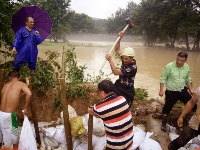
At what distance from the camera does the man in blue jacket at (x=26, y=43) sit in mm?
3607

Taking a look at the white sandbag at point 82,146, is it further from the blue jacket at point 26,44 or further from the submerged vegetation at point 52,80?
the blue jacket at point 26,44

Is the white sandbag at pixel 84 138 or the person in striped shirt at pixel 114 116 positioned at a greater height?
the person in striped shirt at pixel 114 116

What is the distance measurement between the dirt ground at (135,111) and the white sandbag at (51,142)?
86 centimetres

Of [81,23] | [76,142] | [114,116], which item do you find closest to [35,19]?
[76,142]

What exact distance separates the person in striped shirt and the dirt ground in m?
1.71

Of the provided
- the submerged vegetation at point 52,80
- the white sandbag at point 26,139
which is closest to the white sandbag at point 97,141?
the white sandbag at point 26,139

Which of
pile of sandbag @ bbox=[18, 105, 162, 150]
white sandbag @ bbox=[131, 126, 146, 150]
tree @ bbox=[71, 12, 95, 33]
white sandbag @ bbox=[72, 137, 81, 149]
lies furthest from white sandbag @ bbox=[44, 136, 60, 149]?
tree @ bbox=[71, 12, 95, 33]

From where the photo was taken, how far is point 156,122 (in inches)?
156

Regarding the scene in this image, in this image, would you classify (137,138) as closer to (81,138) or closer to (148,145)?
(148,145)

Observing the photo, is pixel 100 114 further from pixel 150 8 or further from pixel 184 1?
pixel 150 8

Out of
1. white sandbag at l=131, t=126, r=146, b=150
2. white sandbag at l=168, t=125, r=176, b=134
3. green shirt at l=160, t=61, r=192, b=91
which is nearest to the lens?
white sandbag at l=131, t=126, r=146, b=150

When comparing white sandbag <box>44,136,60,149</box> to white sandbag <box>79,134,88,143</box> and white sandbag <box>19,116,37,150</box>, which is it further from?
white sandbag <box>19,116,37,150</box>

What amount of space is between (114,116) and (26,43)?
91.4 inches

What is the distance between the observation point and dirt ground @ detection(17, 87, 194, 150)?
402 centimetres
